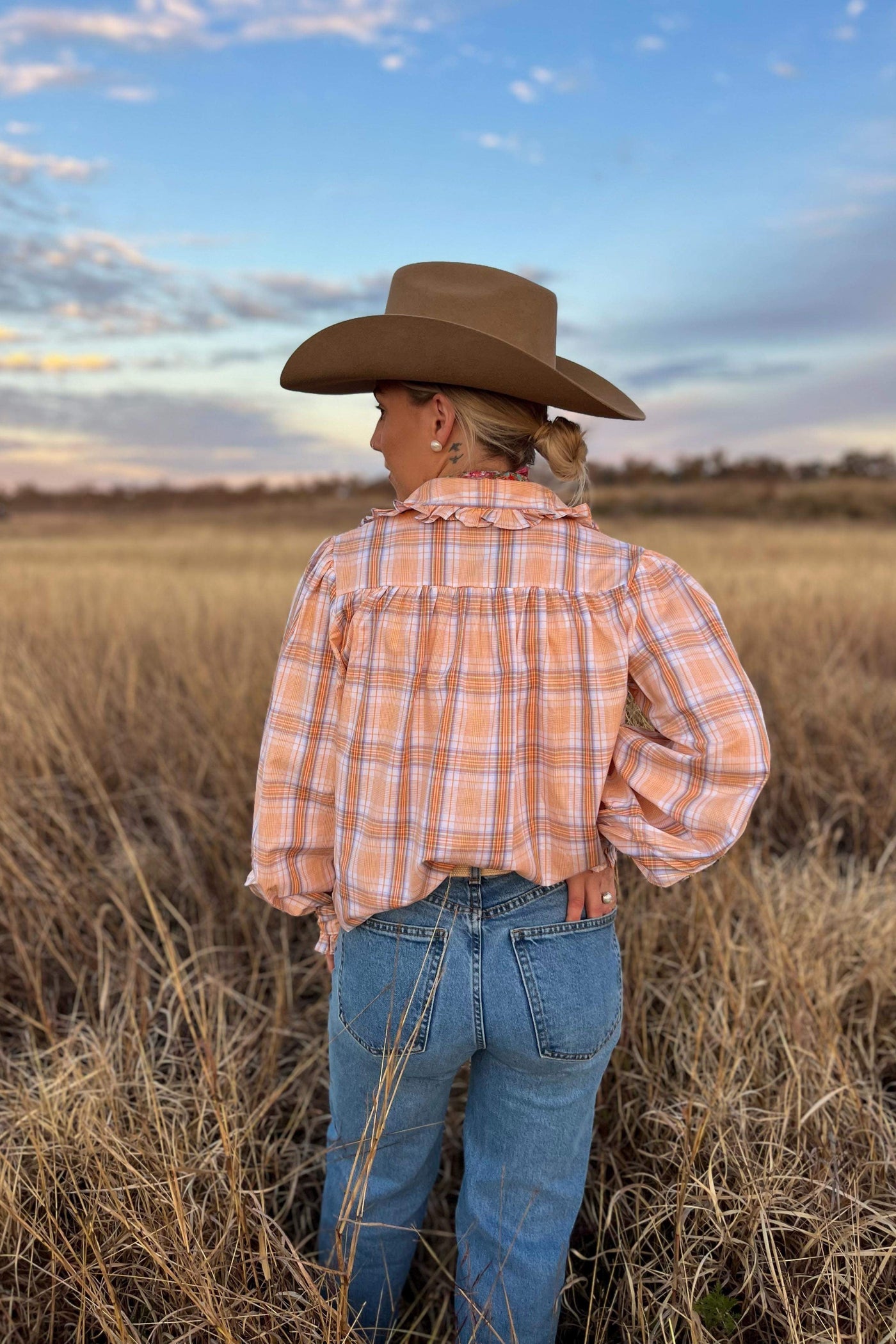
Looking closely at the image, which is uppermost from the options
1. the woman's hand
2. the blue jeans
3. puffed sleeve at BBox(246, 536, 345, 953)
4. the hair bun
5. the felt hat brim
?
the felt hat brim

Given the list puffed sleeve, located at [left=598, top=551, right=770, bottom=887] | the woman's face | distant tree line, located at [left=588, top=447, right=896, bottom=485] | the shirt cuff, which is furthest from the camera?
distant tree line, located at [left=588, top=447, right=896, bottom=485]

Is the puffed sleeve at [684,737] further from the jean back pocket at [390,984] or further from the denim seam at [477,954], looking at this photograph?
the jean back pocket at [390,984]

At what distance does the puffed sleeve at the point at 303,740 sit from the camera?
1.37 metres

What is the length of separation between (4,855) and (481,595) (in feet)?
7.20

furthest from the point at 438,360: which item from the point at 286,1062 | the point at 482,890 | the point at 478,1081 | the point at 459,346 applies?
the point at 286,1062

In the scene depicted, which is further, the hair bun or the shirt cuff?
the shirt cuff

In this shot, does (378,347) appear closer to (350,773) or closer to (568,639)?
(568,639)

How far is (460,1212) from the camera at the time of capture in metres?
1.49

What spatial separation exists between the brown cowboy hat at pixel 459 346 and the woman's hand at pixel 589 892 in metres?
0.74

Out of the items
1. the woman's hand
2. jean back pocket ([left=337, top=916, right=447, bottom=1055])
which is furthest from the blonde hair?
jean back pocket ([left=337, top=916, right=447, bottom=1055])

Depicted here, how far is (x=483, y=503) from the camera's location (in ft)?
4.29

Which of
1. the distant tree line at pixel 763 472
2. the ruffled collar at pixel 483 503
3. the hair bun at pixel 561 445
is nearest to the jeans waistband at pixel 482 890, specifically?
the ruffled collar at pixel 483 503

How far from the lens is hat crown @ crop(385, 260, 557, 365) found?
1.38 meters

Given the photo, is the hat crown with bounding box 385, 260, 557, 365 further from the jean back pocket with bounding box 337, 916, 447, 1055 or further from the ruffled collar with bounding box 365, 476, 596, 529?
the jean back pocket with bounding box 337, 916, 447, 1055
